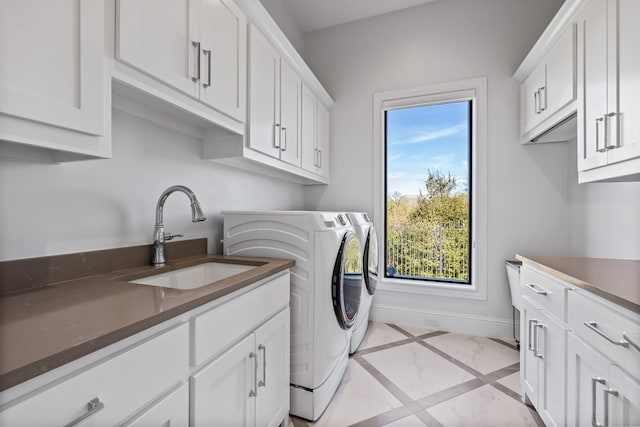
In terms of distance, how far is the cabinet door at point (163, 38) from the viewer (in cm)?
93

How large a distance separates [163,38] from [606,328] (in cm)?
186

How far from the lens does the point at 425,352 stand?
7.54ft

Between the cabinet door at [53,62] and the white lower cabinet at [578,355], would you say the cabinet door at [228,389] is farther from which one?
the white lower cabinet at [578,355]

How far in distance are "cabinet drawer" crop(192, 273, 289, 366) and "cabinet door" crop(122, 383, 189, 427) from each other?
9 cm

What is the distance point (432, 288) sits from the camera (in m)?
2.75

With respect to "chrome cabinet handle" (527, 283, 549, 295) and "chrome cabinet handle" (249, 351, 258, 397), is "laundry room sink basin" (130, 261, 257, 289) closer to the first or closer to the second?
"chrome cabinet handle" (249, 351, 258, 397)

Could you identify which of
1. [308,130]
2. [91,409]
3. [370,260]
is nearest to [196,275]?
[91,409]

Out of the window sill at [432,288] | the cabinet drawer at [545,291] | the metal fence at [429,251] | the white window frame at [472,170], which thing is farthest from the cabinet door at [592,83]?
the window sill at [432,288]

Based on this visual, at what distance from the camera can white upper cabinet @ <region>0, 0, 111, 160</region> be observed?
66cm

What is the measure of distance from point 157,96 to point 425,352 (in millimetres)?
2454

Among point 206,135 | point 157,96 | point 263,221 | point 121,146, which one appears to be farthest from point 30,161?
point 263,221

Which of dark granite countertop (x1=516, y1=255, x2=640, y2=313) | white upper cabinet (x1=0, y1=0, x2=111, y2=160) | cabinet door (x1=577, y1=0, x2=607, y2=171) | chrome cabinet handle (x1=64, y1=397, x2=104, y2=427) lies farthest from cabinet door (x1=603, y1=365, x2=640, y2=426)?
white upper cabinet (x1=0, y1=0, x2=111, y2=160)

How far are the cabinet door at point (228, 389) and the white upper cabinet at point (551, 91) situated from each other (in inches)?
85.7

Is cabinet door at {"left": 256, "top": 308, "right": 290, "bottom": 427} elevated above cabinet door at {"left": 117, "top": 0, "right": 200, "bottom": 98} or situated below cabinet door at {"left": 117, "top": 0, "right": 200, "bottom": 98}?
below
